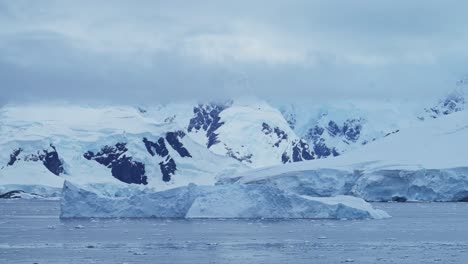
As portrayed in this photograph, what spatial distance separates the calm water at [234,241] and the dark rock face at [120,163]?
115 meters

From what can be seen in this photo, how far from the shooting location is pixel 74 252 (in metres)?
30.9

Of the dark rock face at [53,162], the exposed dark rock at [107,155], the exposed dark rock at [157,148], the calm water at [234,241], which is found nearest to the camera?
the calm water at [234,241]

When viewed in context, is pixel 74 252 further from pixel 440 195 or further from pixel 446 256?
pixel 440 195

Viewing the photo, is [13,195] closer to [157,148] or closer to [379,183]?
[157,148]

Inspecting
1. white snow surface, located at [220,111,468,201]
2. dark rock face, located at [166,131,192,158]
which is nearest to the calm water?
white snow surface, located at [220,111,468,201]

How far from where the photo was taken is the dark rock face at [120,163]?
6501 inches

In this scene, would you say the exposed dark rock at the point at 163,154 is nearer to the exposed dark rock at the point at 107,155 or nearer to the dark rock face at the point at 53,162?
the exposed dark rock at the point at 107,155

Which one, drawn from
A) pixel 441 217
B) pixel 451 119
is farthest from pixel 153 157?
pixel 441 217

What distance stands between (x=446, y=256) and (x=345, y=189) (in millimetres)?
47265

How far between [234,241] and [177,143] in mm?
149013

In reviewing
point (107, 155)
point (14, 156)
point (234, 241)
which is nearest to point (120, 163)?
point (107, 155)

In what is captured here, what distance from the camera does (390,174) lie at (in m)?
77.8

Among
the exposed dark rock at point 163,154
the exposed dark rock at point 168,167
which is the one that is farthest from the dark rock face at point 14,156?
the exposed dark rock at point 168,167

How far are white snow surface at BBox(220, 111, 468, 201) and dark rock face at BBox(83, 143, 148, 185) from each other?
79.5 meters
